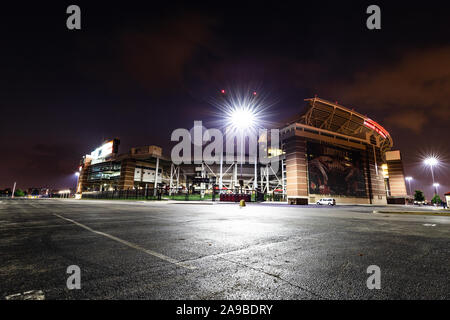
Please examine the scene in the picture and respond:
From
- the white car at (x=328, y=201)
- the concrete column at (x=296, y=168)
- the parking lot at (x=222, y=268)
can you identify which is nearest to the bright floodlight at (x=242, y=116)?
the concrete column at (x=296, y=168)

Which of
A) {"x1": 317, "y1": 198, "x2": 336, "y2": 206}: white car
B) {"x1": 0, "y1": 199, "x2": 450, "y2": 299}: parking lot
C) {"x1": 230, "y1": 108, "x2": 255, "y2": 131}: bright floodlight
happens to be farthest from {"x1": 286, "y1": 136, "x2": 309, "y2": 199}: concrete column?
{"x1": 0, "y1": 199, "x2": 450, "y2": 299}: parking lot

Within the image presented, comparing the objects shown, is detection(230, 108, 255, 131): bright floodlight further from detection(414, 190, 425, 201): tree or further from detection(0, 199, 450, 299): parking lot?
detection(414, 190, 425, 201): tree

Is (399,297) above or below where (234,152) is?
below

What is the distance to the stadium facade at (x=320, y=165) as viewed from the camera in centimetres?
3662

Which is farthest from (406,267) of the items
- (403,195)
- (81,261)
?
(403,195)

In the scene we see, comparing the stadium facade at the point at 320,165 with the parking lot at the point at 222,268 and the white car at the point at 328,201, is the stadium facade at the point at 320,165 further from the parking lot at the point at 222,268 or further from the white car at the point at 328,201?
the parking lot at the point at 222,268

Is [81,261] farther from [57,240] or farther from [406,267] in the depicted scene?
[406,267]

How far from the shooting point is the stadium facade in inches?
1442

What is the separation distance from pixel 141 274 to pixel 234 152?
52.8m

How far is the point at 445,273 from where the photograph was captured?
7.05ft

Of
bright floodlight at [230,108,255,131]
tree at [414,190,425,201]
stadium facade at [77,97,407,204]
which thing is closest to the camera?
bright floodlight at [230,108,255,131]

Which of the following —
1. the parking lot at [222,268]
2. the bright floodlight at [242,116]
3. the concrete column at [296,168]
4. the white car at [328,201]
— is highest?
the bright floodlight at [242,116]

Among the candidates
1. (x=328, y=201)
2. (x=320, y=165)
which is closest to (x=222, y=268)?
(x=328, y=201)

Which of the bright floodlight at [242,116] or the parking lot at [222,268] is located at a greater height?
the bright floodlight at [242,116]
